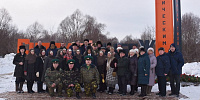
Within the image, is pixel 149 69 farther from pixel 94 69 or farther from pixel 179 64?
pixel 94 69

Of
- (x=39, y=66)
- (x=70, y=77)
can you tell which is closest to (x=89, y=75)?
(x=70, y=77)

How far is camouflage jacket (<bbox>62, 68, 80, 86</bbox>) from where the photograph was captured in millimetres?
6633

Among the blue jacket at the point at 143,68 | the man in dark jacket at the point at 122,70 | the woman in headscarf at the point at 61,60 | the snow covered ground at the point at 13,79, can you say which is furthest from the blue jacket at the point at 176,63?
the woman in headscarf at the point at 61,60

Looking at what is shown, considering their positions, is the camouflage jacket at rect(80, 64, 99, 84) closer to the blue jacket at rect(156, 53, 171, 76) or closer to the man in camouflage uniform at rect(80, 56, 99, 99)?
the man in camouflage uniform at rect(80, 56, 99, 99)

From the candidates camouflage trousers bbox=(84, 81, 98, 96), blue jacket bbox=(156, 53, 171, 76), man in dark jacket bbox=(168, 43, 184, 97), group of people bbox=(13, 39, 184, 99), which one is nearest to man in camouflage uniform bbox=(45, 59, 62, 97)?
group of people bbox=(13, 39, 184, 99)

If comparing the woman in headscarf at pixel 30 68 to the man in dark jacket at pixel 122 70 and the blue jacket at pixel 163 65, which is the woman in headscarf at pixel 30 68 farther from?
the blue jacket at pixel 163 65

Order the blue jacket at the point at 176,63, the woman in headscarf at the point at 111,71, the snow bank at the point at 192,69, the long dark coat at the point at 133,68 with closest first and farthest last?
the blue jacket at the point at 176,63 < the long dark coat at the point at 133,68 < the woman in headscarf at the point at 111,71 < the snow bank at the point at 192,69

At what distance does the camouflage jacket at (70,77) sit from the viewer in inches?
261

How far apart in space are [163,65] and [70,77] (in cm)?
356

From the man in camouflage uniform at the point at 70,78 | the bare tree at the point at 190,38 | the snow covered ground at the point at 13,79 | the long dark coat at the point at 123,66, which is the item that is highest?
the bare tree at the point at 190,38

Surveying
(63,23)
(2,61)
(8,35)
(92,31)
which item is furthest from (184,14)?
(8,35)

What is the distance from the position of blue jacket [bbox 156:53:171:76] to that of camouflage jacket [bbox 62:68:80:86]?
3094mm

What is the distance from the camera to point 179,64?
266 inches

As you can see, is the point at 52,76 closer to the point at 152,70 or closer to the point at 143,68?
the point at 143,68
